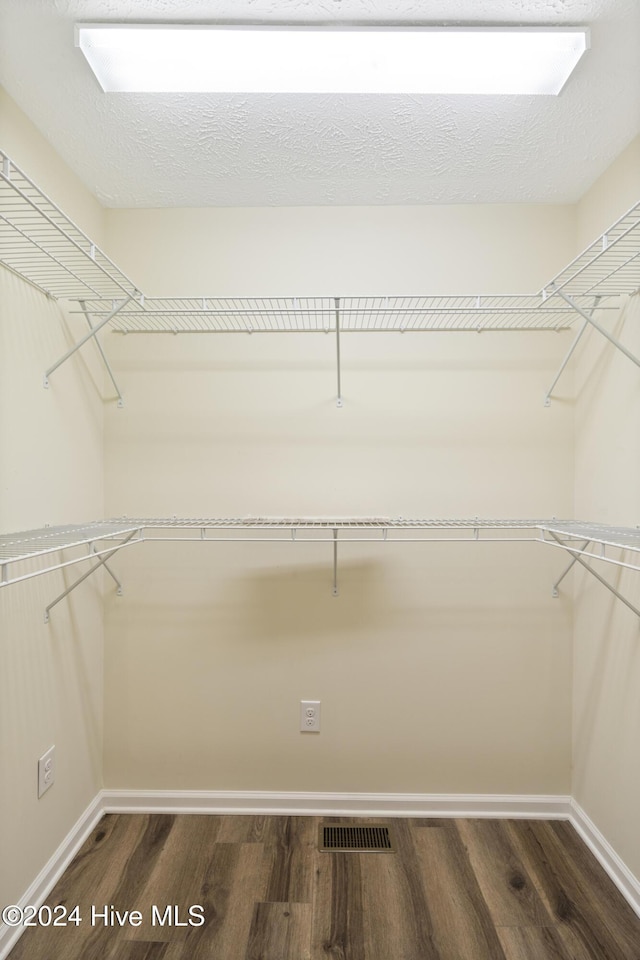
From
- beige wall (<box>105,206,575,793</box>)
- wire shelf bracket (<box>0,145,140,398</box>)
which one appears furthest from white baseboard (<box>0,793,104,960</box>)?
wire shelf bracket (<box>0,145,140,398</box>)

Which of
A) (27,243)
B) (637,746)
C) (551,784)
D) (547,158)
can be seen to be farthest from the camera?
(551,784)

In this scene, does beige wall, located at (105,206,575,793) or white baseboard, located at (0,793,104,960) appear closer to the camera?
white baseboard, located at (0,793,104,960)

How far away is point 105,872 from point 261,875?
1.57ft

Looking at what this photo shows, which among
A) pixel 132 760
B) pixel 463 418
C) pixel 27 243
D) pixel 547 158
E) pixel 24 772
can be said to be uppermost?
pixel 547 158

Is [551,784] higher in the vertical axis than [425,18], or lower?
lower

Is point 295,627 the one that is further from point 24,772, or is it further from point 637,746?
point 637,746

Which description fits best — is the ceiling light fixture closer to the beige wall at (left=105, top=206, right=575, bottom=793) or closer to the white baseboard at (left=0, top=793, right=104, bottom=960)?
the beige wall at (left=105, top=206, right=575, bottom=793)

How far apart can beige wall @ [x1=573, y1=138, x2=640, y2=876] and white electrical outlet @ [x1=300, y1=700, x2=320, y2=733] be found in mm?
933

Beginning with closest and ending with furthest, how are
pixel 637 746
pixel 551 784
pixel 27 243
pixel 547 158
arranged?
pixel 27 243, pixel 637 746, pixel 547 158, pixel 551 784

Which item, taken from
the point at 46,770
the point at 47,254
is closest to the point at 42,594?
the point at 46,770

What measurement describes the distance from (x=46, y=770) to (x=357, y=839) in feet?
3.35

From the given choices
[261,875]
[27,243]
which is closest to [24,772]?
[261,875]

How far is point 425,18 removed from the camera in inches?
46.7

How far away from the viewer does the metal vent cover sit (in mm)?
1691
